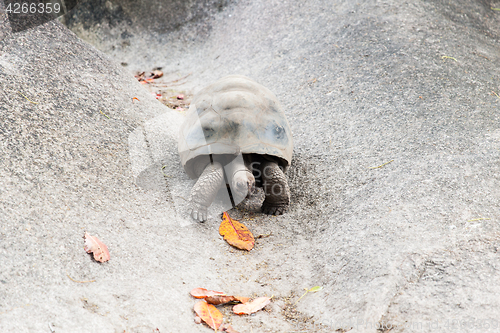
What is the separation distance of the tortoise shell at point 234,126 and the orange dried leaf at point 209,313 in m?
0.98

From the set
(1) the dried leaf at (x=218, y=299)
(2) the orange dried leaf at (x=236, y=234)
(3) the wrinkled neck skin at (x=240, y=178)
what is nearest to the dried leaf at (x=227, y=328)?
(1) the dried leaf at (x=218, y=299)

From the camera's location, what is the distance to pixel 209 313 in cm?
174

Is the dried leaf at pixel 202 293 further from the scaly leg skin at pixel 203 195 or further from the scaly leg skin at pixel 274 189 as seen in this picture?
the scaly leg skin at pixel 274 189

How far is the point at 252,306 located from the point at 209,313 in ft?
0.73

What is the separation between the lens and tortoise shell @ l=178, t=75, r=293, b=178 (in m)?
2.45

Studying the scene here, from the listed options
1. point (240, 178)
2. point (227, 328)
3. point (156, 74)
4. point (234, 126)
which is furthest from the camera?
point (156, 74)

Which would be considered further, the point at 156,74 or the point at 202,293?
the point at 156,74

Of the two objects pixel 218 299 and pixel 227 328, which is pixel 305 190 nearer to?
pixel 218 299

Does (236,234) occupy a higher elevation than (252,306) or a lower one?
lower

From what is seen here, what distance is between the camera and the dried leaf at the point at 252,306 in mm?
1802

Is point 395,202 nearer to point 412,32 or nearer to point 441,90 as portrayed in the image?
point 441,90

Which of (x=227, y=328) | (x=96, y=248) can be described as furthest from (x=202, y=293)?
(x=96, y=248)

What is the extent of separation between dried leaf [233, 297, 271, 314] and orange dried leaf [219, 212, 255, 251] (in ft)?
1.47

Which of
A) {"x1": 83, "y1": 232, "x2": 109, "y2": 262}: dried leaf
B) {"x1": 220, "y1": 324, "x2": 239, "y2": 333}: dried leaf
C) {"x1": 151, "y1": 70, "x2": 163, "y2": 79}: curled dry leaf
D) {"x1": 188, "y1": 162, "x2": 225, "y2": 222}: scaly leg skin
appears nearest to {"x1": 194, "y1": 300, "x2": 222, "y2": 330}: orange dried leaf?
{"x1": 220, "y1": 324, "x2": 239, "y2": 333}: dried leaf
